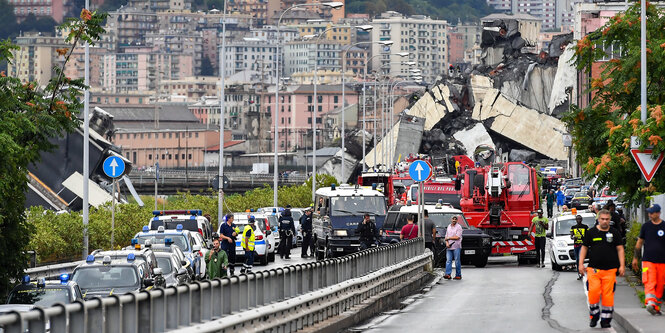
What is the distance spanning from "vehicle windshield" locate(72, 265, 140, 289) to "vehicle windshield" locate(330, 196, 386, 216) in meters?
18.1

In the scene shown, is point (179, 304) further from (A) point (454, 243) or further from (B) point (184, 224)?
(B) point (184, 224)

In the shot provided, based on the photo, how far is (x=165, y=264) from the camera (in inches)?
985

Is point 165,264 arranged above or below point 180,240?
below

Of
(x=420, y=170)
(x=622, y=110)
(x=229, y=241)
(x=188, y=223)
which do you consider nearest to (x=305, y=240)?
(x=188, y=223)

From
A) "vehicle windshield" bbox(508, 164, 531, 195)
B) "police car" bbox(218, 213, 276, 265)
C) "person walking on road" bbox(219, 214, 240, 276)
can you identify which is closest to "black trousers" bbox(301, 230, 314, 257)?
"police car" bbox(218, 213, 276, 265)

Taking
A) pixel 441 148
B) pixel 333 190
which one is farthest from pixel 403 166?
pixel 441 148

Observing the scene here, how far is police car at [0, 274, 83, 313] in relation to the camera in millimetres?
18266

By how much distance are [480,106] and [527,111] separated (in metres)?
4.57

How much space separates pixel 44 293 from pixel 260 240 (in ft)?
69.2

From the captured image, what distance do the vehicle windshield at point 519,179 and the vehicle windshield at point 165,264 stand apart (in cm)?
1854

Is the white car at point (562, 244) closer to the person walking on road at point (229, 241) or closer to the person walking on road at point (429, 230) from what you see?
the person walking on road at point (429, 230)

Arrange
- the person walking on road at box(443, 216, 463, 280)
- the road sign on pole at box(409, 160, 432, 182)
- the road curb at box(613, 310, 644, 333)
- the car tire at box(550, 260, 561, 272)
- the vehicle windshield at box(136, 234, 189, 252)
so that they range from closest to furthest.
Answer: the road curb at box(613, 310, 644, 333), the vehicle windshield at box(136, 234, 189, 252), the person walking on road at box(443, 216, 463, 280), the road sign on pole at box(409, 160, 432, 182), the car tire at box(550, 260, 561, 272)

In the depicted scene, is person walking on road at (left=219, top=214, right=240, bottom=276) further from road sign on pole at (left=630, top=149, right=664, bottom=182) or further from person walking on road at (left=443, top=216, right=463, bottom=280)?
road sign on pole at (left=630, top=149, right=664, bottom=182)

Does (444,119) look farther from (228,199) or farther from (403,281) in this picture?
(403,281)
